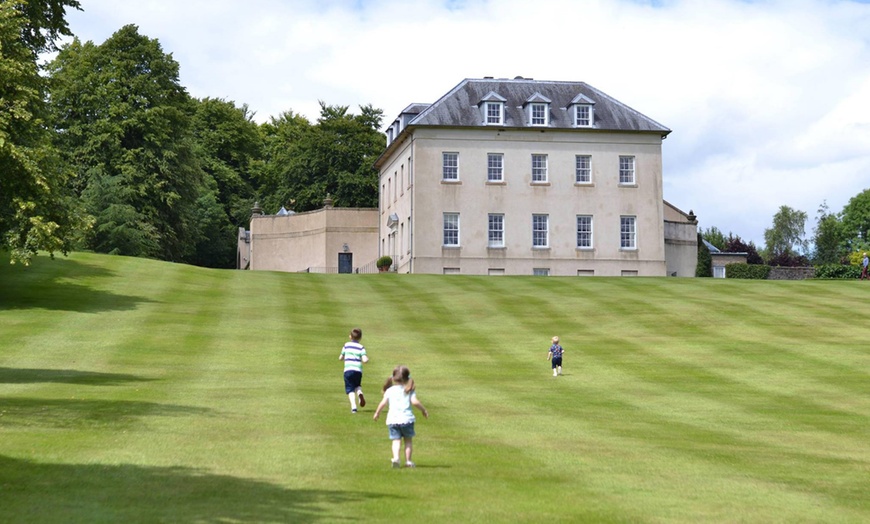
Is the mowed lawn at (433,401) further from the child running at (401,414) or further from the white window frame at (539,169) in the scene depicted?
the white window frame at (539,169)

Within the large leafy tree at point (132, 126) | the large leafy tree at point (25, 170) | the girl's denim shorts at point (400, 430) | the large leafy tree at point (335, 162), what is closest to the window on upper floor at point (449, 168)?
the large leafy tree at point (132, 126)

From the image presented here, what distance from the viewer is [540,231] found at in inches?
3034

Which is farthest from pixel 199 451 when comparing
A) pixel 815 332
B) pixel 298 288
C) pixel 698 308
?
pixel 298 288

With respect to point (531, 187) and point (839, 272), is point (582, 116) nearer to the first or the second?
point (531, 187)

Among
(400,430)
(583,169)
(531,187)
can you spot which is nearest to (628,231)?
(583,169)

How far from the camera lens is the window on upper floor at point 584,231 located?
254 ft

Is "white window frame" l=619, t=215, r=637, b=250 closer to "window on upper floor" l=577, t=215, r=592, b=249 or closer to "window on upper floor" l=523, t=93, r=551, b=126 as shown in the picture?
"window on upper floor" l=577, t=215, r=592, b=249

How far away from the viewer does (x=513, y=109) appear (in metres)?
78.8

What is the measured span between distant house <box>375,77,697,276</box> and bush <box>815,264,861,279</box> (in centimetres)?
1196

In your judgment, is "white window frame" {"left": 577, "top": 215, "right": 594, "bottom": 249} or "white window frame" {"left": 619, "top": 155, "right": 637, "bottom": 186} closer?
"white window frame" {"left": 577, "top": 215, "right": 594, "bottom": 249}

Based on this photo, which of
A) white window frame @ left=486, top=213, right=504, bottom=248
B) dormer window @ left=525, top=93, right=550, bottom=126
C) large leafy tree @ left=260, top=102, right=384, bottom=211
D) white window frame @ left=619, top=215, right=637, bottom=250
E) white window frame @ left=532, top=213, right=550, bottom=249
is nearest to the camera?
white window frame @ left=486, top=213, right=504, bottom=248

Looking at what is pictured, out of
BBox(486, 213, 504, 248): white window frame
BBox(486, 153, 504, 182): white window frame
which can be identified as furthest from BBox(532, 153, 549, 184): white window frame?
BBox(486, 213, 504, 248): white window frame

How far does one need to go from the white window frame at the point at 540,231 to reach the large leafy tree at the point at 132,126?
2447cm

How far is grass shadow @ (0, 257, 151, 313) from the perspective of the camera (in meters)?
43.5
